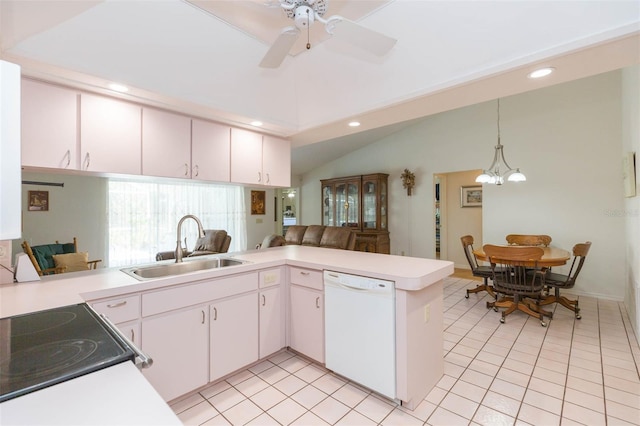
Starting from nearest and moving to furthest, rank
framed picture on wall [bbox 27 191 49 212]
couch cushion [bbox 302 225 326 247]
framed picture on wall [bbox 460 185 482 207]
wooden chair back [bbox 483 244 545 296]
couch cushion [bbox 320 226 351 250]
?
wooden chair back [bbox 483 244 545 296]
framed picture on wall [bbox 27 191 49 212]
couch cushion [bbox 320 226 351 250]
couch cushion [bbox 302 225 326 247]
framed picture on wall [bbox 460 185 482 207]

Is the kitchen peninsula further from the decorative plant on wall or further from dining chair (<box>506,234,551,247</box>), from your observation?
the decorative plant on wall

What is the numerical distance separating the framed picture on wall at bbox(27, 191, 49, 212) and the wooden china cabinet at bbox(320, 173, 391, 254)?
209 inches

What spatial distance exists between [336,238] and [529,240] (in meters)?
3.12

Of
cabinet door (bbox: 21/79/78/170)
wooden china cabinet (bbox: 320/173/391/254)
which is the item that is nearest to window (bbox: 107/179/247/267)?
wooden china cabinet (bbox: 320/173/391/254)

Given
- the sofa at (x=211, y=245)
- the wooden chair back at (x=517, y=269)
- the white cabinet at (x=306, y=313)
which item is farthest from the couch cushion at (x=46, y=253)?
the wooden chair back at (x=517, y=269)

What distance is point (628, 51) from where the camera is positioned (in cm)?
156

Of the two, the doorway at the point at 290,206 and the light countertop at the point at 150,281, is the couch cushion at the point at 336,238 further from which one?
the light countertop at the point at 150,281

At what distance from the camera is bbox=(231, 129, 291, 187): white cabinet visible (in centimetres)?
271

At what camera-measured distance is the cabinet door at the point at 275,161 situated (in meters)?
2.97

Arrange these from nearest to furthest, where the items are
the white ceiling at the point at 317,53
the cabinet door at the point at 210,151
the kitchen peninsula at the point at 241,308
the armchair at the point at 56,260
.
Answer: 1. the white ceiling at the point at 317,53
2. the kitchen peninsula at the point at 241,308
3. the cabinet door at the point at 210,151
4. the armchair at the point at 56,260

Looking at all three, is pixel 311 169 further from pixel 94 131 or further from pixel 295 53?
pixel 94 131

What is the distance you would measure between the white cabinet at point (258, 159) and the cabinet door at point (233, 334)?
1154 mm

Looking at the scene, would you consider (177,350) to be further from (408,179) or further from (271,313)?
(408,179)

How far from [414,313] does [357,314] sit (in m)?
0.38
